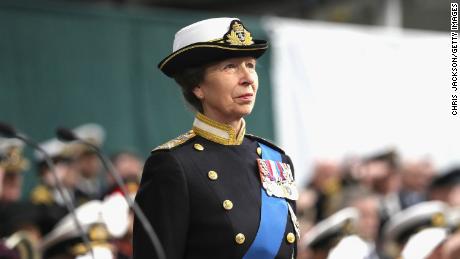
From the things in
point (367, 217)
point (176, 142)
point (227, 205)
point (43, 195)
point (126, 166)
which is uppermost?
point (176, 142)

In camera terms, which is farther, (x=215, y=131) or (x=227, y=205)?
(x=215, y=131)

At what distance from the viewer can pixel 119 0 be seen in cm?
1362

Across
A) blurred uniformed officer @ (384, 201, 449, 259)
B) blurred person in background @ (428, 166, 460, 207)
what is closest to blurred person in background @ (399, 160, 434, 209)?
blurred person in background @ (428, 166, 460, 207)

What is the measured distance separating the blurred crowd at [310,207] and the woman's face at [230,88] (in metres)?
0.67

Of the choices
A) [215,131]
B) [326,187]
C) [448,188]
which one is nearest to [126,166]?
[326,187]

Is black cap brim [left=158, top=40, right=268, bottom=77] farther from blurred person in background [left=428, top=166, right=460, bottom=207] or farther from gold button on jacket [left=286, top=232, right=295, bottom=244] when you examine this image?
blurred person in background [left=428, top=166, right=460, bottom=207]

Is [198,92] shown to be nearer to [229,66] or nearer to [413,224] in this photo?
[229,66]

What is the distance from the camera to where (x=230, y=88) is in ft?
12.7

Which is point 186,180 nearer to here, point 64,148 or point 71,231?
point 71,231

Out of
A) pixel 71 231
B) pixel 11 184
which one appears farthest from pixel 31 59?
pixel 71 231

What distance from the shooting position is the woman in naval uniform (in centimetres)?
379

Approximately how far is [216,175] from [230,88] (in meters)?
0.30

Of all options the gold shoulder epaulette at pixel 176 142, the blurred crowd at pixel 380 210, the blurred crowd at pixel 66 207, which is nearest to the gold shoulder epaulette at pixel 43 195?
the blurred crowd at pixel 66 207

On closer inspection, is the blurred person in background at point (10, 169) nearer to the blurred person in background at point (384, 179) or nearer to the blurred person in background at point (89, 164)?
the blurred person in background at point (89, 164)
